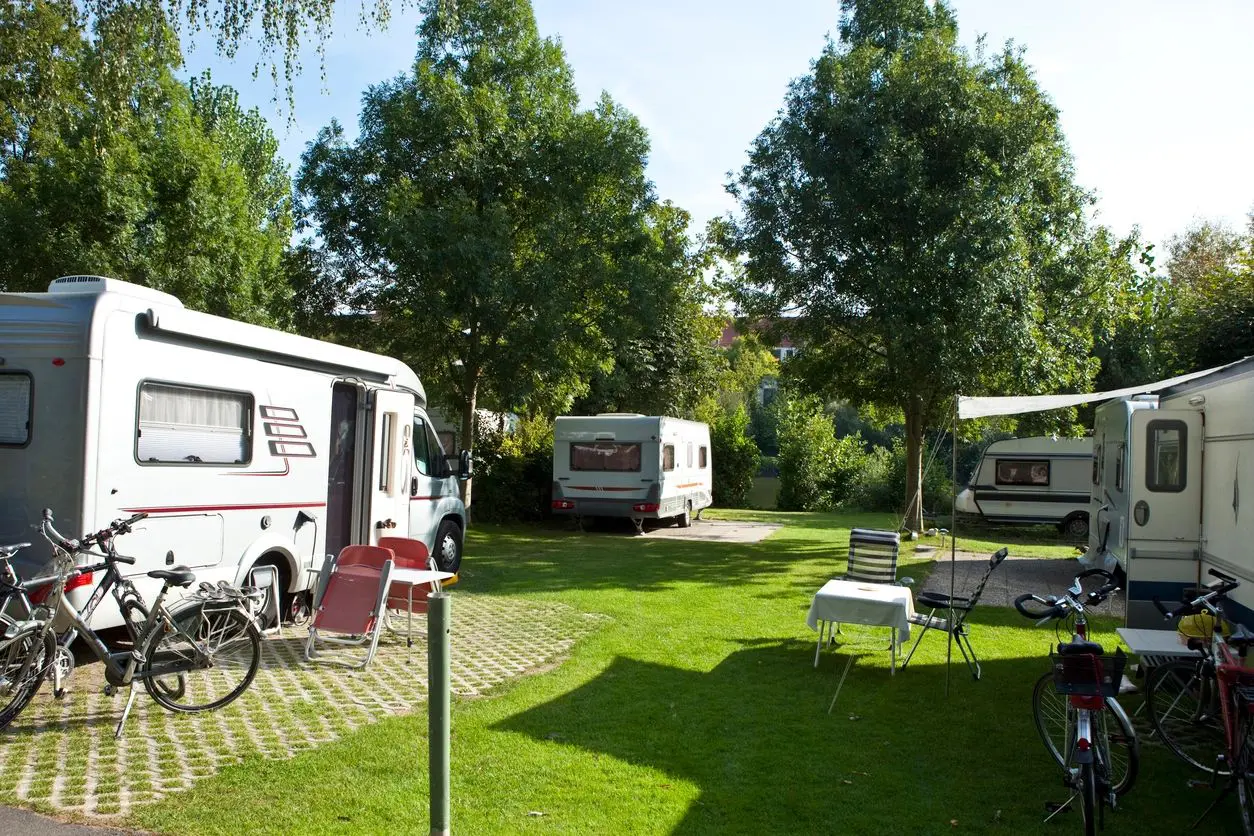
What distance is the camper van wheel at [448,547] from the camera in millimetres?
11297

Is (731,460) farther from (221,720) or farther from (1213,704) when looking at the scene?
(221,720)

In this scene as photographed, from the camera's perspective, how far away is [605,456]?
18.5m

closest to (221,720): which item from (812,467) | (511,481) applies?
(511,481)

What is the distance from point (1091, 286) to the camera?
16.5 meters

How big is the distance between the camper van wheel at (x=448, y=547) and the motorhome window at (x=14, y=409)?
212 inches

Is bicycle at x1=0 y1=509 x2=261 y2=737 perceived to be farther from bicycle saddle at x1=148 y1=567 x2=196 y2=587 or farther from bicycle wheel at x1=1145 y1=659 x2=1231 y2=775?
bicycle wheel at x1=1145 y1=659 x2=1231 y2=775

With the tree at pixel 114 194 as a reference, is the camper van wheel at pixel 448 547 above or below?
below

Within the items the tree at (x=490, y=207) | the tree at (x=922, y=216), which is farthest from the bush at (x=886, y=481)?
the tree at (x=490, y=207)

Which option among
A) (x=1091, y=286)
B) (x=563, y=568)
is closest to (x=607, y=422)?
(x=563, y=568)

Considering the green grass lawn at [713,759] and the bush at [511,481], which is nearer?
the green grass lawn at [713,759]

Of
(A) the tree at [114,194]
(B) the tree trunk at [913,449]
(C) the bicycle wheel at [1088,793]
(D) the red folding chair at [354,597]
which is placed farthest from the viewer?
(B) the tree trunk at [913,449]

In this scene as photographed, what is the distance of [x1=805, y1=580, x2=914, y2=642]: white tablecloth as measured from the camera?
6.94 meters

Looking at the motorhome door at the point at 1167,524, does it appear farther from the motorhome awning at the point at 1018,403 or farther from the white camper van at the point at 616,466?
the white camper van at the point at 616,466

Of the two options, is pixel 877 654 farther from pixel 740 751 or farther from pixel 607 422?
pixel 607 422
